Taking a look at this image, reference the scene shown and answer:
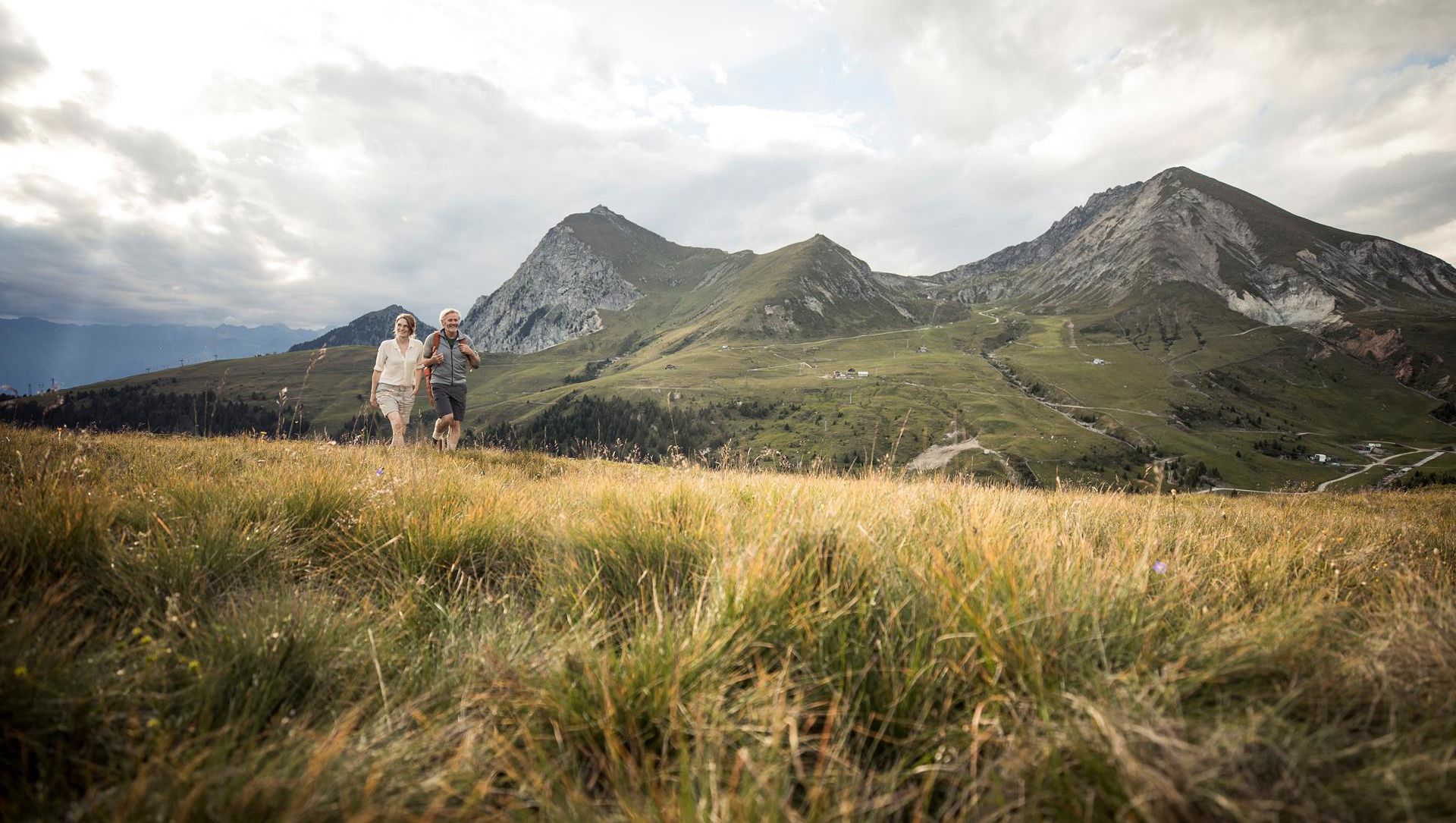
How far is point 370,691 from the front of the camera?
2.36 meters

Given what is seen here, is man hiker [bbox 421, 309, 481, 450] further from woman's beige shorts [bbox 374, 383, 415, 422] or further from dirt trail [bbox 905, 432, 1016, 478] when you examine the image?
dirt trail [bbox 905, 432, 1016, 478]

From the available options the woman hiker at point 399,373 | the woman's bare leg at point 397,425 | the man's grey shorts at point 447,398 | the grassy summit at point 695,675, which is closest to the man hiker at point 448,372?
the man's grey shorts at point 447,398

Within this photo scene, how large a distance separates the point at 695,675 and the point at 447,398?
1263 cm

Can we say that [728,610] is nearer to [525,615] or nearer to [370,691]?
[525,615]

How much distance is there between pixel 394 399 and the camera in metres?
12.9

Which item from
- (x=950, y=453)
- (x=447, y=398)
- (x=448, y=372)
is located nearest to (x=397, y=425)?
(x=447, y=398)

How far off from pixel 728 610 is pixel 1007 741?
45.9 inches

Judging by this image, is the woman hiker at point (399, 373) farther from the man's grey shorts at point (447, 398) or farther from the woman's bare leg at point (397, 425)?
the man's grey shorts at point (447, 398)

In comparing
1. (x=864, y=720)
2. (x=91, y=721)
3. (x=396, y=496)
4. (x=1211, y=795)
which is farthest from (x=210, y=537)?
(x=1211, y=795)

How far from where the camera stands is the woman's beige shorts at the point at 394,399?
12555mm

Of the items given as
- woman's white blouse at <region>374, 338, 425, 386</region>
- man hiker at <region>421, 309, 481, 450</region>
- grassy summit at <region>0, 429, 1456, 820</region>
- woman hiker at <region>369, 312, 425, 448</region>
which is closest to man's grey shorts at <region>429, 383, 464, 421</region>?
man hiker at <region>421, 309, 481, 450</region>

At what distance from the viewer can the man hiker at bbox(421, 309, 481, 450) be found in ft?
41.3

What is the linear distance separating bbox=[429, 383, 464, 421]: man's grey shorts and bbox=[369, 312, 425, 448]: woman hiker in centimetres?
64

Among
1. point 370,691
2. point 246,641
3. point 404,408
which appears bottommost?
point 370,691
